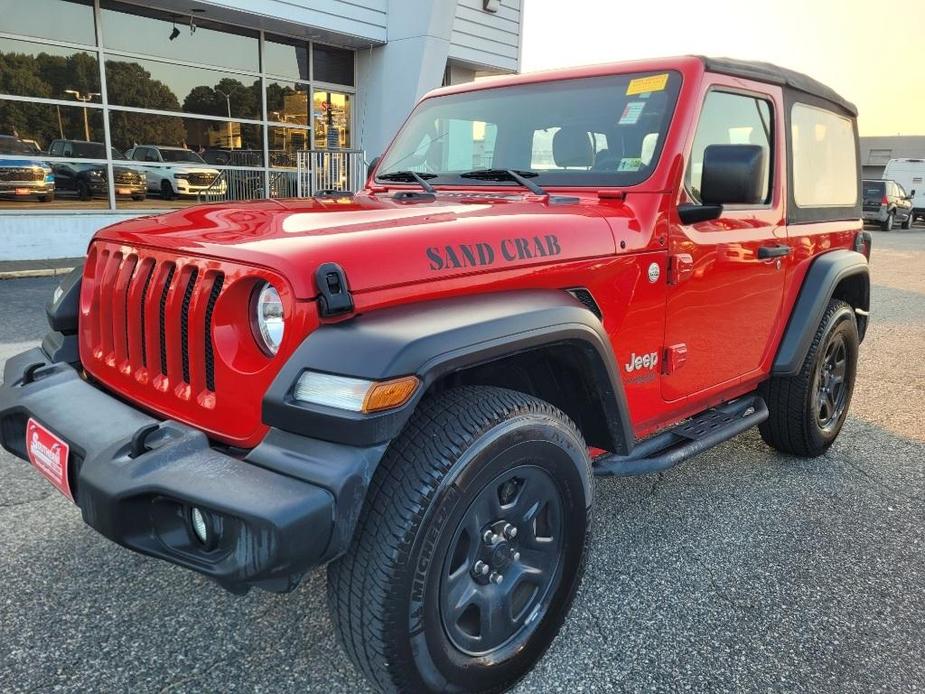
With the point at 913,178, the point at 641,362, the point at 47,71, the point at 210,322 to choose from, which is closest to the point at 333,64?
the point at 47,71

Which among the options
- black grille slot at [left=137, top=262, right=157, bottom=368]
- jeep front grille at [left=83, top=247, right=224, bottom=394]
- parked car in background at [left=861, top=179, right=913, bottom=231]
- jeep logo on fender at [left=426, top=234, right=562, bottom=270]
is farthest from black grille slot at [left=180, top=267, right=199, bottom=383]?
parked car in background at [left=861, top=179, right=913, bottom=231]

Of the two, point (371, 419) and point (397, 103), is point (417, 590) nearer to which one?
point (371, 419)

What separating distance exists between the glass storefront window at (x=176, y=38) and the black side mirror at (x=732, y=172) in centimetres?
1052

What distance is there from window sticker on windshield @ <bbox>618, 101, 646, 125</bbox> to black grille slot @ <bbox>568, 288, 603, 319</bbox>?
0.85 meters

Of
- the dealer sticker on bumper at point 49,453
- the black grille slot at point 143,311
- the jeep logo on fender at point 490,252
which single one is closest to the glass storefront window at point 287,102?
the black grille slot at point 143,311

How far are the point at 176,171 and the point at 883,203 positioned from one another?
22.7 m

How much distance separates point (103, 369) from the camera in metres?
2.33

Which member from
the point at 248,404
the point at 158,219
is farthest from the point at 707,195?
the point at 158,219

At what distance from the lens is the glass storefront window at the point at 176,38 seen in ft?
33.8

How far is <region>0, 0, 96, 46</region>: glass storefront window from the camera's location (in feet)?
31.2

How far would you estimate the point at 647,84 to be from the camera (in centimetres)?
278

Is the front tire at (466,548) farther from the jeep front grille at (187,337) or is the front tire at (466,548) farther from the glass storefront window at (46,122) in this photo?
the glass storefront window at (46,122)

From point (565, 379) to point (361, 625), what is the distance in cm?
106

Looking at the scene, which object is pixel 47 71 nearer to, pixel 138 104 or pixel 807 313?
pixel 138 104
